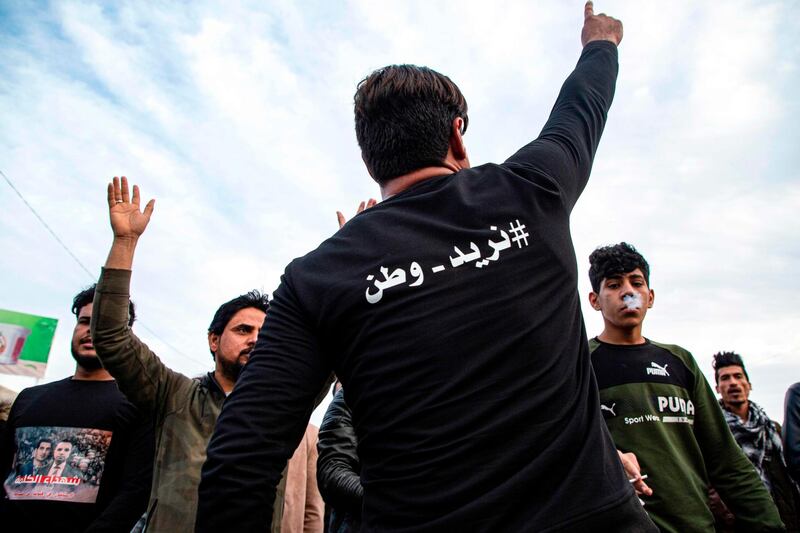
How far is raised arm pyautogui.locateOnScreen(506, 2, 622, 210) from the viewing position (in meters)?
1.39

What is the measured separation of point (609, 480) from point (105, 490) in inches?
128

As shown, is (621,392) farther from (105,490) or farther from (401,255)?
(105,490)

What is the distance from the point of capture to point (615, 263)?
3.65 m

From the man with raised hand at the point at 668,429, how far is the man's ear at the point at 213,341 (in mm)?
2429

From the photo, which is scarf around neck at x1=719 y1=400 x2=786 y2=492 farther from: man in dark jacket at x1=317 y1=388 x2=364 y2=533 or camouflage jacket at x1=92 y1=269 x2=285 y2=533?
camouflage jacket at x1=92 y1=269 x2=285 y2=533

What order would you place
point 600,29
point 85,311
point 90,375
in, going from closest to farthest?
point 600,29, point 90,375, point 85,311

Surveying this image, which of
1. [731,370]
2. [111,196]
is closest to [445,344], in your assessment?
[111,196]

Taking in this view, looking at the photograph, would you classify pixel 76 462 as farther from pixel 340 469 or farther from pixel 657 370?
pixel 657 370

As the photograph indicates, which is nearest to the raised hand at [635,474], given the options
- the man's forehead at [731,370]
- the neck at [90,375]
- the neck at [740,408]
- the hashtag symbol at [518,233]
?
the hashtag symbol at [518,233]

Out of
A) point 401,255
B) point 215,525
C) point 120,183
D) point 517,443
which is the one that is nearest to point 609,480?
point 517,443

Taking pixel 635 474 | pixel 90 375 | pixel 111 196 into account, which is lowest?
pixel 635 474

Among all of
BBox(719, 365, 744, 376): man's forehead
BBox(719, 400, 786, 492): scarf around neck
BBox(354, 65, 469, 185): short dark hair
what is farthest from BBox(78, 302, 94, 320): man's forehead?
BBox(719, 365, 744, 376): man's forehead

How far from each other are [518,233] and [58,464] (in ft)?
10.9

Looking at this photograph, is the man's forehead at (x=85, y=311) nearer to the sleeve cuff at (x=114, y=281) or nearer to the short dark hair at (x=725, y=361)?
the sleeve cuff at (x=114, y=281)
